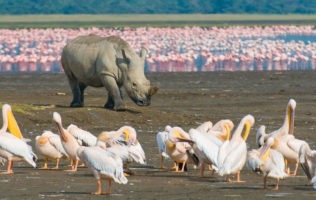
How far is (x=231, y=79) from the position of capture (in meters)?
36.8

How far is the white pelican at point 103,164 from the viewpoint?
14.1 metres

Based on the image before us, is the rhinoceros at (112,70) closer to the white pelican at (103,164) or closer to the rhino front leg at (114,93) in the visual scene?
the rhino front leg at (114,93)

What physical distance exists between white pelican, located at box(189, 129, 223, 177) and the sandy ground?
296 millimetres

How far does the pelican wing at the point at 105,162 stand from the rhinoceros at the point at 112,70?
10.1 m

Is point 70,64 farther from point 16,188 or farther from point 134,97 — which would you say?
point 16,188

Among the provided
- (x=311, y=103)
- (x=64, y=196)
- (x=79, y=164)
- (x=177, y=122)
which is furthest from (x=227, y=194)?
(x=311, y=103)

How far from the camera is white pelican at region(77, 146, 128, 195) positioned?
14.1 metres

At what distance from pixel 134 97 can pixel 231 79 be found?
1228 centimetres

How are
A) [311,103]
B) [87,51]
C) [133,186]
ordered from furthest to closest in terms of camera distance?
[311,103] → [87,51] → [133,186]

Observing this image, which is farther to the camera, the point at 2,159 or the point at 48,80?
the point at 48,80

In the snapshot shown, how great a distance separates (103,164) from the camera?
1418 cm

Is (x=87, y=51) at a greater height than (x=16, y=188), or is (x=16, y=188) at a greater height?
(x=87, y=51)

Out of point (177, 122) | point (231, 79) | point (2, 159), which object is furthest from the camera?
point (231, 79)

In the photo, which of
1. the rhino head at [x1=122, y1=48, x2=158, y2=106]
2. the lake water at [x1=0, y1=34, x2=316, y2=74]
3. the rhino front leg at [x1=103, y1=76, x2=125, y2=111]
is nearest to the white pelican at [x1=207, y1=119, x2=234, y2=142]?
the rhino front leg at [x1=103, y1=76, x2=125, y2=111]
